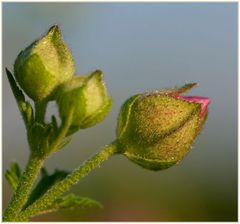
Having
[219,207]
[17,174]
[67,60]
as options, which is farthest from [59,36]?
[219,207]

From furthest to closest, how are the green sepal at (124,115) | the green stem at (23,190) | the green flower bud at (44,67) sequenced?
the green sepal at (124,115) < the green flower bud at (44,67) < the green stem at (23,190)

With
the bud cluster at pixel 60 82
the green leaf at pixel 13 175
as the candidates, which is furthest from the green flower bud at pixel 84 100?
the green leaf at pixel 13 175

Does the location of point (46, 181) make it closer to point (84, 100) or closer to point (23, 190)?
point (23, 190)

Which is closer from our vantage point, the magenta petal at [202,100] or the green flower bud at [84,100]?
the green flower bud at [84,100]

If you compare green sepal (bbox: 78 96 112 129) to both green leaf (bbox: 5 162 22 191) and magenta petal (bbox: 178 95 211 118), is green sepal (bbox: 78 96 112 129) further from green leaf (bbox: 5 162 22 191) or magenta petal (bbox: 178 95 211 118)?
green leaf (bbox: 5 162 22 191)

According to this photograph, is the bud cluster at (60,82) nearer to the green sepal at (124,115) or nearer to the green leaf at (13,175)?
the green sepal at (124,115)

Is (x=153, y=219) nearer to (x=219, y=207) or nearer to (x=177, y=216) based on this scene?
(x=177, y=216)

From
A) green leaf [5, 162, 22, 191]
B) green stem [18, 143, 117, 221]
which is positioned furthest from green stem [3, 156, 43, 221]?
green leaf [5, 162, 22, 191]
